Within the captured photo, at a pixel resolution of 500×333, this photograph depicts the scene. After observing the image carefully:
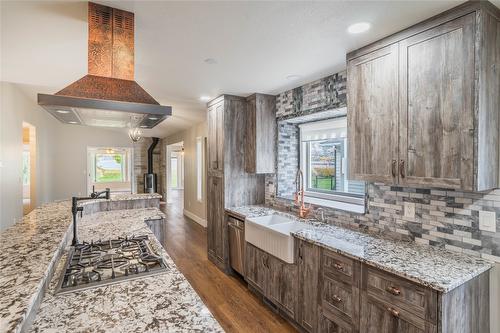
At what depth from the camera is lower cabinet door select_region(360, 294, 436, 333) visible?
151 cm

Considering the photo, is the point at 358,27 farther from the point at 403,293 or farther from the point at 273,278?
the point at 273,278

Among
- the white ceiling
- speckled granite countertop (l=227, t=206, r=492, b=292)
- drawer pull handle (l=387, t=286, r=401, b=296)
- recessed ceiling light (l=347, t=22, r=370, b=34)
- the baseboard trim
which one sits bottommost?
the baseboard trim

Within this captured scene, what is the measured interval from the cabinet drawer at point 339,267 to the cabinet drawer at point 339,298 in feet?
0.17

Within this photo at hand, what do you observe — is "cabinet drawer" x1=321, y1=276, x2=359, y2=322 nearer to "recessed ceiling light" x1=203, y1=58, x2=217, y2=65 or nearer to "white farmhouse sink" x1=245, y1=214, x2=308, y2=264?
"white farmhouse sink" x1=245, y1=214, x2=308, y2=264

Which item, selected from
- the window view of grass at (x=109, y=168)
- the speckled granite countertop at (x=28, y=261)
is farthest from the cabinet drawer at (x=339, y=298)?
the window view of grass at (x=109, y=168)

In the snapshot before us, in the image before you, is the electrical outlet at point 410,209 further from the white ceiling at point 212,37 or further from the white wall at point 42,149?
the white wall at point 42,149

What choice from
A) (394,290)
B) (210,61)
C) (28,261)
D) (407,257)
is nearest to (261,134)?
(210,61)

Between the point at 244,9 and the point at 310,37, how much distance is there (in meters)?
0.62

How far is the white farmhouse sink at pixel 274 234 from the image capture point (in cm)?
250

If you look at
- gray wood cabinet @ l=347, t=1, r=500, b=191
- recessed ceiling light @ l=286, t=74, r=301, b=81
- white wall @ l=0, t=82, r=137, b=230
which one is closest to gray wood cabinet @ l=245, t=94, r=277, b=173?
recessed ceiling light @ l=286, t=74, r=301, b=81

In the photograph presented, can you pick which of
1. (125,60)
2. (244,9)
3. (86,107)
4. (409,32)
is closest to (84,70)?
(125,60)

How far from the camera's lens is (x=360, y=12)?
1655 mm

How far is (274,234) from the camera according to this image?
267 cm

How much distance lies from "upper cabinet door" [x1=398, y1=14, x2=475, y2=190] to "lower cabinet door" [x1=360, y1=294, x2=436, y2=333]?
82 cm
